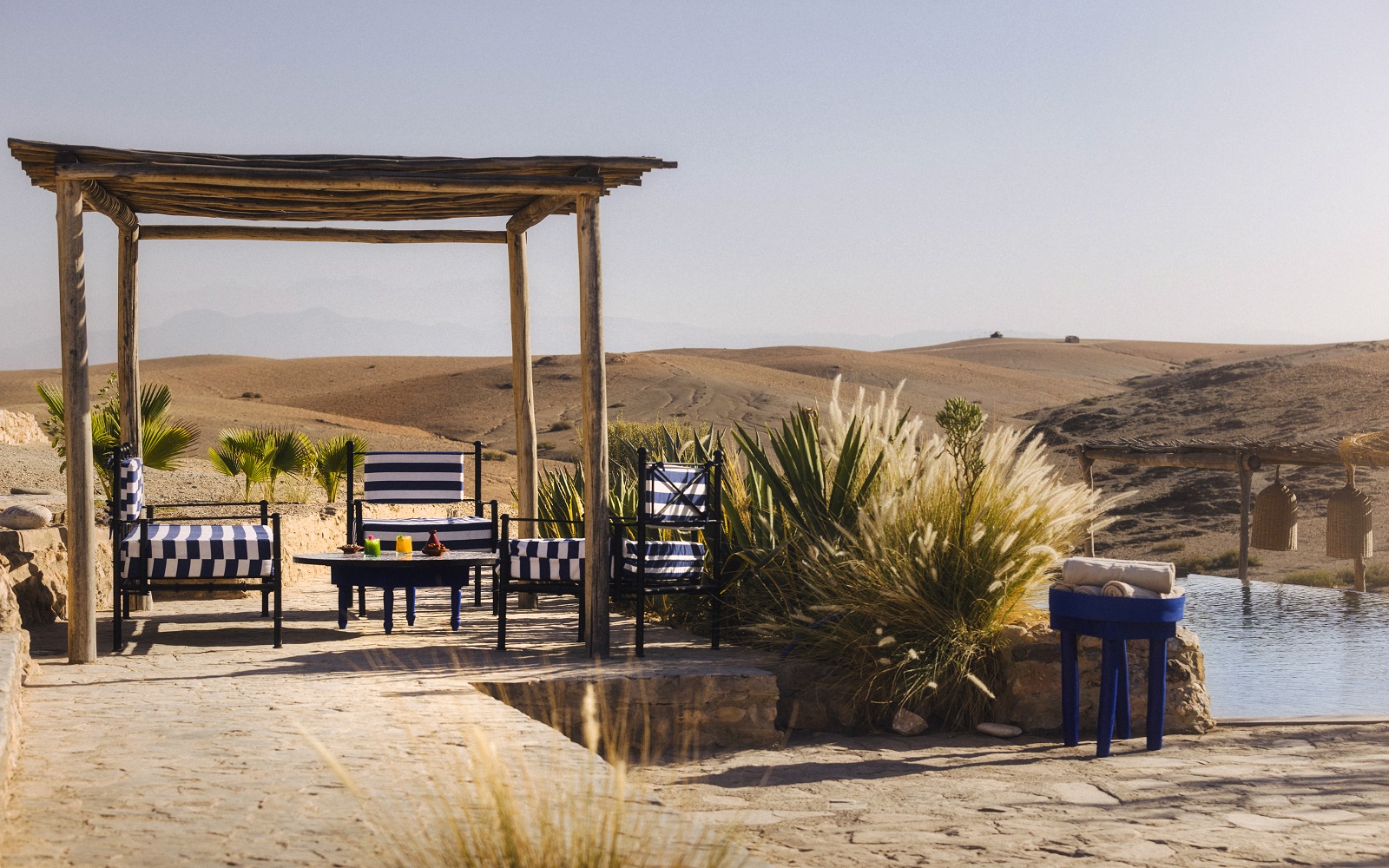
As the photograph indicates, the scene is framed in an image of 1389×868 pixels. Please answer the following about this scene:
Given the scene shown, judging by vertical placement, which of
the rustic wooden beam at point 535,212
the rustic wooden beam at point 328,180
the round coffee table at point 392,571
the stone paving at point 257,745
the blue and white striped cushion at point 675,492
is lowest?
the stone paving at point 257,745

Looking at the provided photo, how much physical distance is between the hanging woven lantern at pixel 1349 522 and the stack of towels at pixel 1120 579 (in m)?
4.46

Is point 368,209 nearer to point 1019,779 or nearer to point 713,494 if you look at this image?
point 713,494

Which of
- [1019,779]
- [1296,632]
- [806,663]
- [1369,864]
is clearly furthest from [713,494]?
[1296,632]

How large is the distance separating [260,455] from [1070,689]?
28.7 ft

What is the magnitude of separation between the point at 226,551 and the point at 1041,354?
3396 inches

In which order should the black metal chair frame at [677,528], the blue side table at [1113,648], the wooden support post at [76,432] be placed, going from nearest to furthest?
the blue side table at [1113,648] < the wooden support post at [76,432] < the black metal chair frame at [677,528]

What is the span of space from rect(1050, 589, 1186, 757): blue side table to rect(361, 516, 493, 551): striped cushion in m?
3.84

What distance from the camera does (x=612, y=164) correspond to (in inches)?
258

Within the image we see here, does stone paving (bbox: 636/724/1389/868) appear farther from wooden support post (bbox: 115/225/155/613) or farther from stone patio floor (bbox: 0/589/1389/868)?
wooden support post (bbox: 115/225/155/613)

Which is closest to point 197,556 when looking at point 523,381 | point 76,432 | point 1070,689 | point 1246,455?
point 76,432

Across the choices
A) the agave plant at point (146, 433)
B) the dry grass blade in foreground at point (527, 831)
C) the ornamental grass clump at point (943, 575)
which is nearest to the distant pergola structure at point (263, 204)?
the ornamental grass clump at point (943, 575)

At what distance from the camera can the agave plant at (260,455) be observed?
12141mm

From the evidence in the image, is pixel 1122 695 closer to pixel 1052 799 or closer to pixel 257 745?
pixel 1052 799

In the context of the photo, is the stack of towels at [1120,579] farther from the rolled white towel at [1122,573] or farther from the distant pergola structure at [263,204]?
the distant pergola structure at [263,204]
